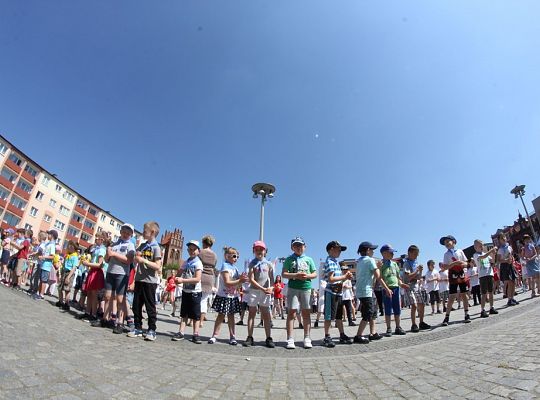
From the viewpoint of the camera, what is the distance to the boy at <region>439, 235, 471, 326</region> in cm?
654

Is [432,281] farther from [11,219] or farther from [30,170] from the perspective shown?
[30,170]

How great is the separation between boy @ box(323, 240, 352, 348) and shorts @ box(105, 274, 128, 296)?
3.89 m

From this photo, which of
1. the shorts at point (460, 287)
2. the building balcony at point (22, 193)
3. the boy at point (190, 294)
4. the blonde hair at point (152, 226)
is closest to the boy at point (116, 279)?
the blonde hair at point (152, 226)

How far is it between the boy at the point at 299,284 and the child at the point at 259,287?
0.41 metres

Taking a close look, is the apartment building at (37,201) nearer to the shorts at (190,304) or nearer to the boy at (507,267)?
the shorts at (190,304)

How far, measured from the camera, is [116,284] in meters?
5.45

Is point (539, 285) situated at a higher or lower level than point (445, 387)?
higher

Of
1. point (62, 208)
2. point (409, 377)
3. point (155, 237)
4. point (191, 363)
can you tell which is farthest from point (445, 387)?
point (62, 208)

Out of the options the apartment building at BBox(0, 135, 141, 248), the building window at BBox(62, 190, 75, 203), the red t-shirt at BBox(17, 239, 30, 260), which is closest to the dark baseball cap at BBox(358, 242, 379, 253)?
the red t-shirt at BBox(17, 239, 30, 260)

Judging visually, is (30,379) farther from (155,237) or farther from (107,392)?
(155,237)

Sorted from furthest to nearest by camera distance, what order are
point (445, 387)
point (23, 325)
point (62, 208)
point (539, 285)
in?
point (62, 208) → point (539, 285) → point (23, 325) → point (445, 387)

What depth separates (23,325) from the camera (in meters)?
4.11

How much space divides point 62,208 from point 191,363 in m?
61.8

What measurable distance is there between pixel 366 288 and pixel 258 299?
213 centimetres
